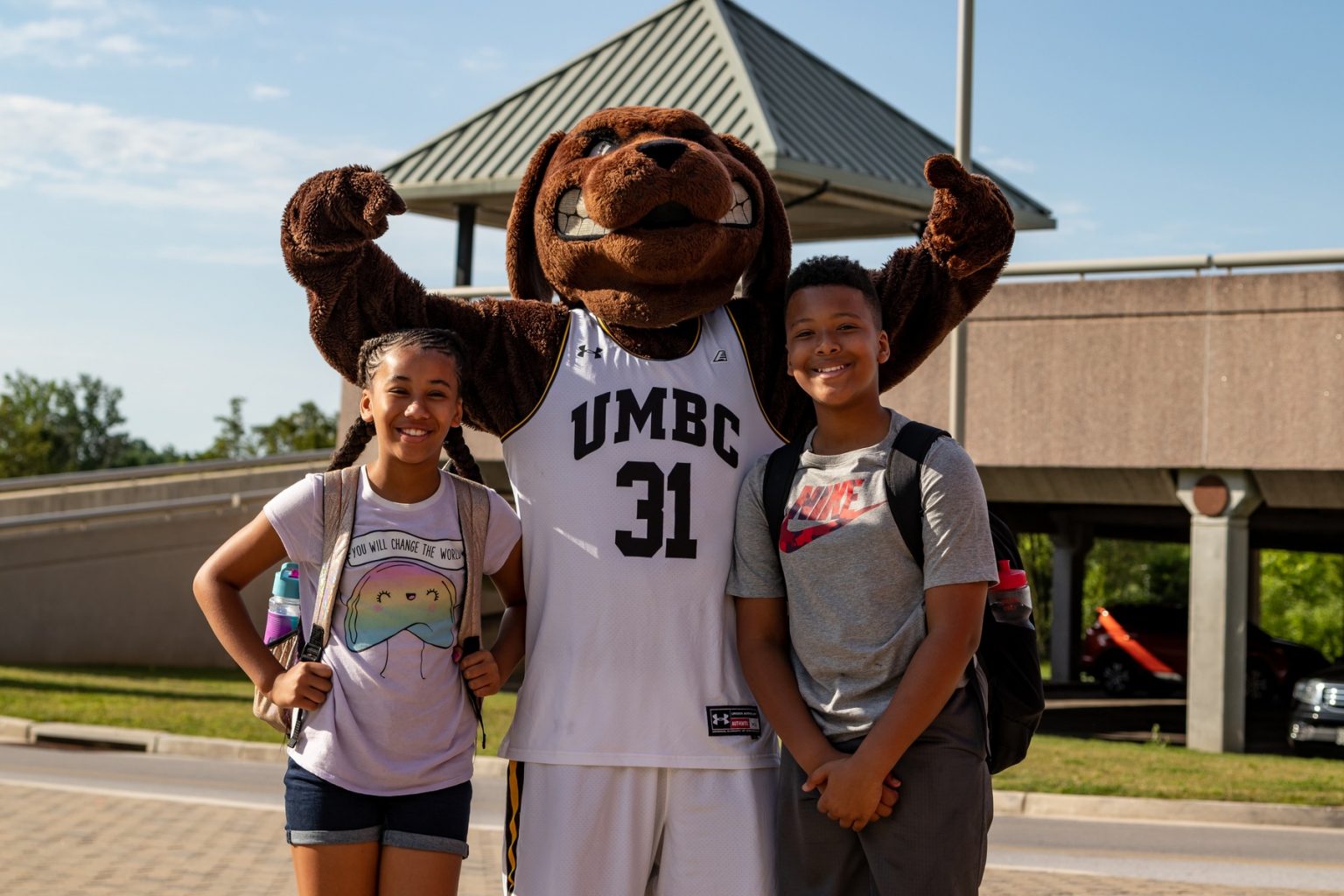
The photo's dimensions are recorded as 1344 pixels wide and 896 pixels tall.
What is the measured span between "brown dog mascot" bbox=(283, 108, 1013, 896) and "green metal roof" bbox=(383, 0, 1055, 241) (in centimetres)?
1110

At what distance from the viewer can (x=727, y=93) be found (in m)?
16.0

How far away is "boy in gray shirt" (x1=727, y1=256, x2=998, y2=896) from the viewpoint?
322cm

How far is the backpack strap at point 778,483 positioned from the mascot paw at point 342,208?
1.06 meters

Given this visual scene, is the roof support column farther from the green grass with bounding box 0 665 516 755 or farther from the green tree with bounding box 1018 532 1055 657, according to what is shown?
the green tree with bounding box 1018 532 1055 657

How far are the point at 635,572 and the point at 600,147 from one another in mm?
1245

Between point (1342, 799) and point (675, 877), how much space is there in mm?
8664

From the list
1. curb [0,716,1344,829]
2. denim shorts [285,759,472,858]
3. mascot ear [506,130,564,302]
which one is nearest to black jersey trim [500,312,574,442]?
mascot ear [506,130,564,302]

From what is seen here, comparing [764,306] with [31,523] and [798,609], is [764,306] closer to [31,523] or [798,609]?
[798,609]

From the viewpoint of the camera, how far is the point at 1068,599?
27.4m

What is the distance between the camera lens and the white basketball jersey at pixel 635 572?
11.9 ft

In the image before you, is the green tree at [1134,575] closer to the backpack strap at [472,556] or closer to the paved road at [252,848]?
the paved road at [252,848]

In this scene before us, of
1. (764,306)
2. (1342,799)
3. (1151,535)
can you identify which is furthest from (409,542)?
(1151,535)

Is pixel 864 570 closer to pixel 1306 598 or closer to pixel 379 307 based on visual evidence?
pixel 379 307

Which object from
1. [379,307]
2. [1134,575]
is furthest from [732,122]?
[1134,575]
